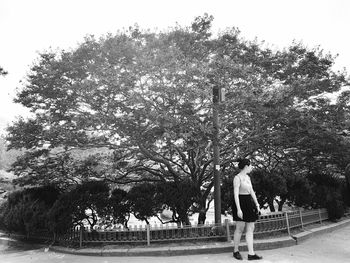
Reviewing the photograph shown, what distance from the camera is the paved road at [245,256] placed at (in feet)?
19.4

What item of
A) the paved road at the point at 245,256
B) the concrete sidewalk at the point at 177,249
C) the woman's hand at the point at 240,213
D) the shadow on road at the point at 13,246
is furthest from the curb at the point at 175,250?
the shadow on road at the point at 13,246

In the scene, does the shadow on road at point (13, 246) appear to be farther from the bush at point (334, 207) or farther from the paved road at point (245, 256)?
the bush at point (334, 207)

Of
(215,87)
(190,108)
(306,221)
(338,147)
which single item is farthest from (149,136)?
(338,147)

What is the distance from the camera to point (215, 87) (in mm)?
6992

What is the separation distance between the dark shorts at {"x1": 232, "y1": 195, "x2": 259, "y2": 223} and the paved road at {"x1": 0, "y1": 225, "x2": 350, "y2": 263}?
92 centimetres

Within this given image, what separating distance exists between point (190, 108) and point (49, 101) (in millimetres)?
3568

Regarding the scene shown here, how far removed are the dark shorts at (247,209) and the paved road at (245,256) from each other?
918 millimetres

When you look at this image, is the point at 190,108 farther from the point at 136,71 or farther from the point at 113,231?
the point at 113,231

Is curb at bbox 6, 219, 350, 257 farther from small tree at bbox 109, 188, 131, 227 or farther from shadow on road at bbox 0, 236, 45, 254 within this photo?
shadow on road at bbox 0, 236, 45, 254

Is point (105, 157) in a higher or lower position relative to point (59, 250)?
higher

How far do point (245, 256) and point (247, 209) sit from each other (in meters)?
1.27

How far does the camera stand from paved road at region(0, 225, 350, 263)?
5906 mm

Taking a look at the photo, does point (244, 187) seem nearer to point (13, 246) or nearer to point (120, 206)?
point (120, 206)

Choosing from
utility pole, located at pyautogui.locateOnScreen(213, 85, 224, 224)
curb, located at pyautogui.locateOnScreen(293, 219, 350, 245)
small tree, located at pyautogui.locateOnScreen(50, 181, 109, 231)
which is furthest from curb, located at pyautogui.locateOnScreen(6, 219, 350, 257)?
utility pole, located at pyautogui.locateOnScreen(213, 85, 224, 224)
